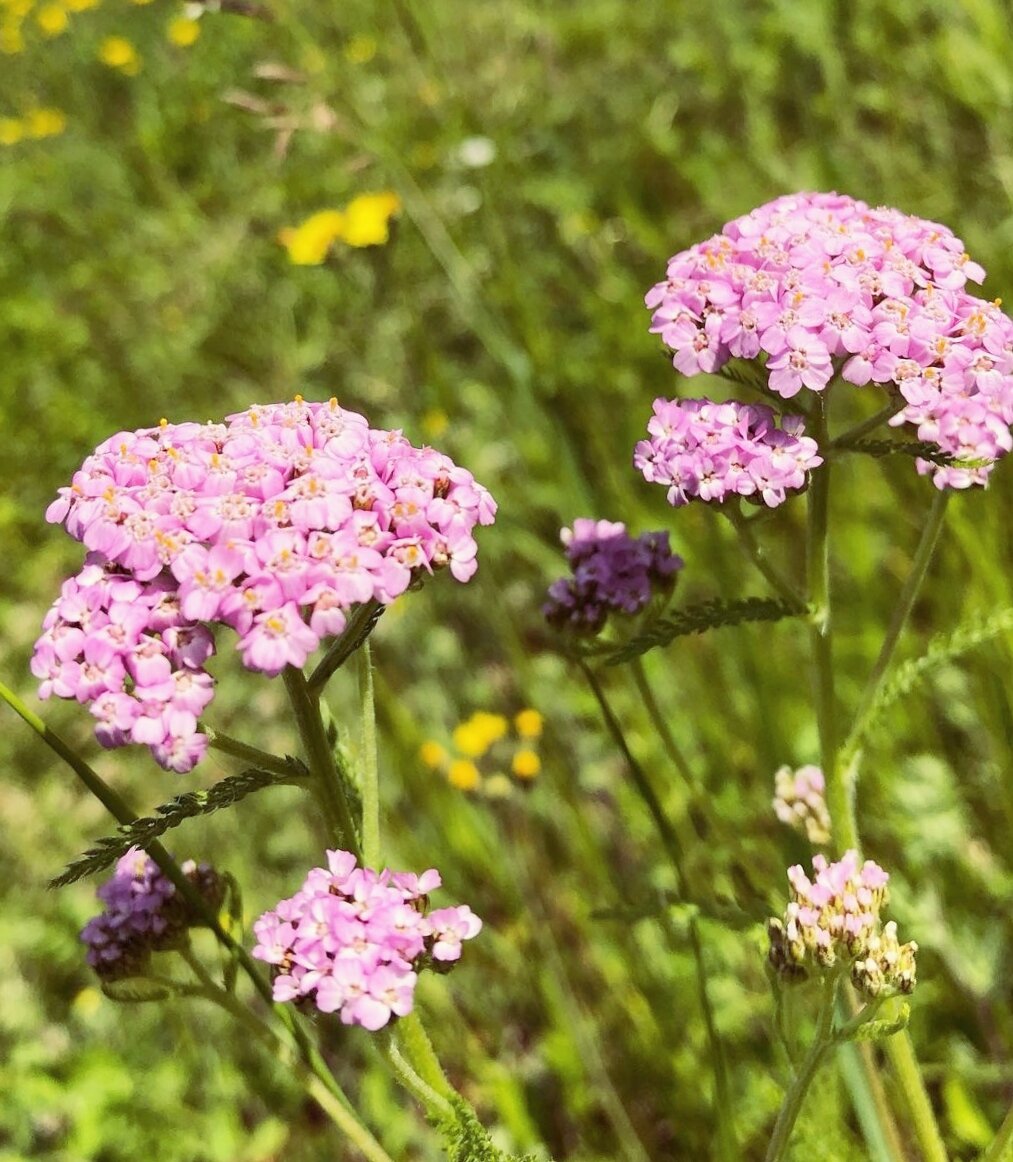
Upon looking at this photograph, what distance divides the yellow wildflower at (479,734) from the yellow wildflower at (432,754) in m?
0.07

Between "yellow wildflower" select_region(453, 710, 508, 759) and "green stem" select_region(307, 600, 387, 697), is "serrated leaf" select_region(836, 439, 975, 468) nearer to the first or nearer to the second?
"green stem" select_region(307, 600, 387, 697)

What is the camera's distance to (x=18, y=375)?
482cm

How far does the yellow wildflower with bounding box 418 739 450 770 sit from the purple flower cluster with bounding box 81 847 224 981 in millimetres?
1313

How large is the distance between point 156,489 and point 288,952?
67 cm

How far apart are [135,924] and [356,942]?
0.58 metres

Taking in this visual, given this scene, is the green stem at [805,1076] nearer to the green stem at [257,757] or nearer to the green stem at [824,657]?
the green stem at [824,657]

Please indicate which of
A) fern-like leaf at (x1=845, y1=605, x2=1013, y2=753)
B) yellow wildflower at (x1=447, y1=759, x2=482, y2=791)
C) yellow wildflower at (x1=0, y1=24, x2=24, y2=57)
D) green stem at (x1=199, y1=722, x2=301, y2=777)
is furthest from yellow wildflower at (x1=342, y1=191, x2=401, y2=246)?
yellow wildflower at (x1=0, y1=24, x2=24, y2=57)

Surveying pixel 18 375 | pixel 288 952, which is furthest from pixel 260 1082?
pixel 18 375

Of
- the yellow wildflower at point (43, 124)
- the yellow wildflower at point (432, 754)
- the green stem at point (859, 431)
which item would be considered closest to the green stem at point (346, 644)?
the green stem at point (859, 431)

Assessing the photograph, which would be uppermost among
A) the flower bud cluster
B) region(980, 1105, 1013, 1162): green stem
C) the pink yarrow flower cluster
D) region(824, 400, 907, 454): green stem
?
the pink yarrow flower cluster

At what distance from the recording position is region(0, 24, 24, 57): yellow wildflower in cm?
709

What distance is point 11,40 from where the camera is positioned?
7.10 metres

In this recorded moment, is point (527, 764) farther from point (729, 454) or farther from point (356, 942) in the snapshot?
point (356, 942)

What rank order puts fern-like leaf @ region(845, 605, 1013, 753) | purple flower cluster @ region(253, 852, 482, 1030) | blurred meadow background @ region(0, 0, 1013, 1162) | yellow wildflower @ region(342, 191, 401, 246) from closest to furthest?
purple flower cluster @ region(253, 852, 482, 1030), fern-like leaf @ region(845, 605, 1013, 753), blurred meadow background @ region(0, 0, 1013, 1162), yellow wildflower @ region(342, 191, 401, 246)
